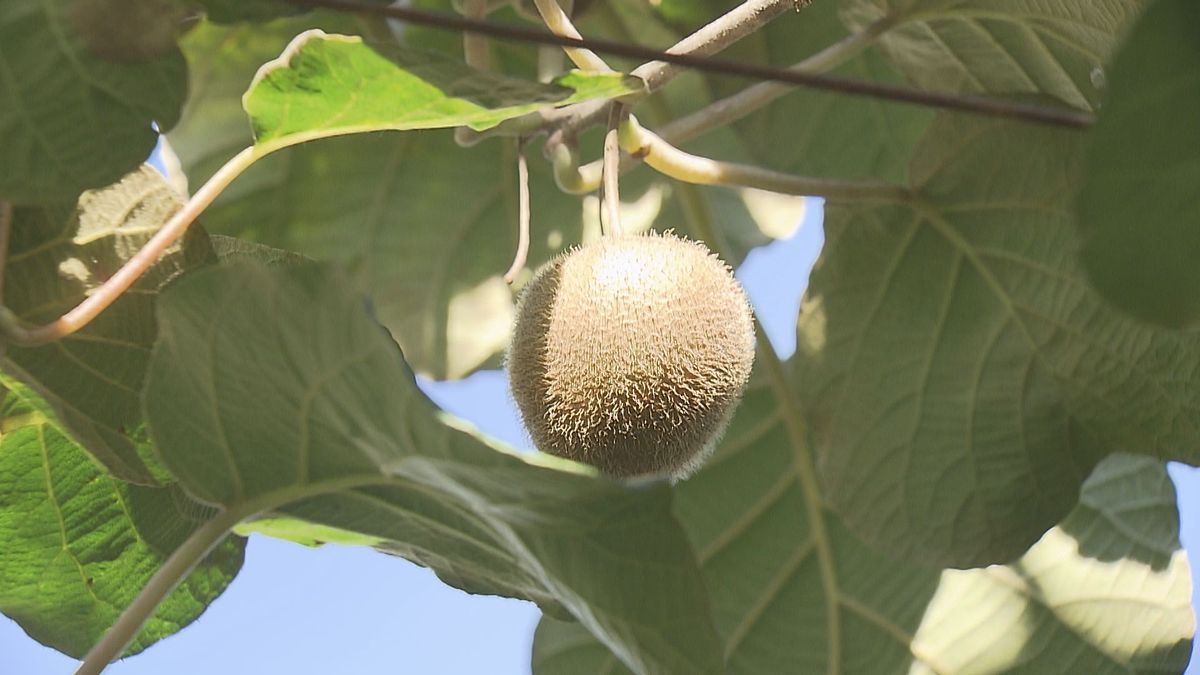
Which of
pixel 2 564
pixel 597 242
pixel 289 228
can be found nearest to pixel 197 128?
pixel 289 228

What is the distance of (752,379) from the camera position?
3.67 feet

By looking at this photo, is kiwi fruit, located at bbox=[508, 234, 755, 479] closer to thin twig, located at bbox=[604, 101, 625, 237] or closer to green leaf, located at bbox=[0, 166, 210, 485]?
thin twig, located at bbox=[604, 101, 625, 237]

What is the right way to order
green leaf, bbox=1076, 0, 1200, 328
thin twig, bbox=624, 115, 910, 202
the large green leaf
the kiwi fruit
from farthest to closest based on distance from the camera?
the large green leaf
thin twig, bbox=624, 115, 910, 202
the kiwi fruit
green leaf, bbox=1076, 0, 1200, 328

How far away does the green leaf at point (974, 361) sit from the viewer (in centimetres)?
81

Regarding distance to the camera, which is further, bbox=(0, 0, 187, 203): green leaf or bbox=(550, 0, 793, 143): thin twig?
bbox=(550, 0, 793, 143): thin twig

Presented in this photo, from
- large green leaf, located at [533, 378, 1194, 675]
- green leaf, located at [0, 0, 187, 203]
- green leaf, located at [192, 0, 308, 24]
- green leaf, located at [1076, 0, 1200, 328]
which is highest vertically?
green leaf, located at [192, 0, 308, 24]

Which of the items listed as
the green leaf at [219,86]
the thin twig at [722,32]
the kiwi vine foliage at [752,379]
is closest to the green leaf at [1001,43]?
the kiwi vine foliage at [752,379]

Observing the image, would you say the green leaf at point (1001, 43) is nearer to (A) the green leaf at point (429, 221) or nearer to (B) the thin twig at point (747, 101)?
(B) the thin twig at point (747, 101)

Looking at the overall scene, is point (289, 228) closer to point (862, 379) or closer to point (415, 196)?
A: point (415, 196)

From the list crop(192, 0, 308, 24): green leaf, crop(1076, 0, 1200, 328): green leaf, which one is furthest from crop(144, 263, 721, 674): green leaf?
crop(1076, 0, 1200, 328): green leaf

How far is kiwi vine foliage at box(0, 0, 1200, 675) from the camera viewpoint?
1.90 ft

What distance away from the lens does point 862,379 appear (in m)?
0.92

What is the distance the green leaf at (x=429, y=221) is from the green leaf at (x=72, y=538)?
410mm

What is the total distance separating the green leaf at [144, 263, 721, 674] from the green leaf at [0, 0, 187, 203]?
67 millimetres
